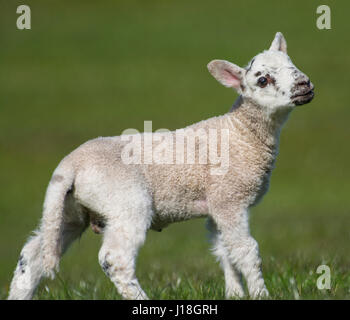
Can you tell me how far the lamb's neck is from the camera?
634cm

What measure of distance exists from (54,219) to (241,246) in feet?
5.10

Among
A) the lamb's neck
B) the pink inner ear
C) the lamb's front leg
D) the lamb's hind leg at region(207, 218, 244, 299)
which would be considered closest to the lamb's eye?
the lamb's neck

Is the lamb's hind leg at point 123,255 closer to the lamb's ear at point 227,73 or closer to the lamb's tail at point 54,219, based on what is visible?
the lamb's tail at point 54,219

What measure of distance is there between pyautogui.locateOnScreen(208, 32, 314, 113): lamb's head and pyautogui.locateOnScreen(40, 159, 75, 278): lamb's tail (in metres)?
1.70

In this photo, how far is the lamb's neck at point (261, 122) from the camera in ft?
20.8

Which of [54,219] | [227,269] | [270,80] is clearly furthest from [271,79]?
[54,219]

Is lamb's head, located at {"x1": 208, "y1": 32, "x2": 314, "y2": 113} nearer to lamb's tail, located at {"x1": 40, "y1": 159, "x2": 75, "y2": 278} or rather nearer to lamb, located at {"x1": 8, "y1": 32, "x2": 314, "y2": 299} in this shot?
lamb, located at {"x1": 8, "y1": 32, "x2": 314, "y2": 299}

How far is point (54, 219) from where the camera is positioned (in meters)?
5.69

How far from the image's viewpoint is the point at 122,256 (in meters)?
5.56

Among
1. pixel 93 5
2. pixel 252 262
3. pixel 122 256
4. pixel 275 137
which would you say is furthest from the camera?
pixel 93 5

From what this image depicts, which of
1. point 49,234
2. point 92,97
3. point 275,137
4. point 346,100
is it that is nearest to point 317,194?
point 346,100

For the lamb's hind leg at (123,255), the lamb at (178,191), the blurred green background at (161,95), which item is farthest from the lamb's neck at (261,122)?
the blurred green background at (161,95)
